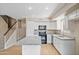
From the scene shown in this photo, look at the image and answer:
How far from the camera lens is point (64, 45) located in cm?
231

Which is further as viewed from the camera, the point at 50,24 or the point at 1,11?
the point at 50,24

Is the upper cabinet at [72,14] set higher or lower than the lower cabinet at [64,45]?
higher

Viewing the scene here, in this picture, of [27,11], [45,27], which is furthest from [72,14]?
[27,11]

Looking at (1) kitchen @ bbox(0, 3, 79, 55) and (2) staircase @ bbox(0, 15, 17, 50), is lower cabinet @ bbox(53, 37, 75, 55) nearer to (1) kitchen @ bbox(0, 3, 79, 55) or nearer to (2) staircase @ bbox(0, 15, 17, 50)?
(1) kitchen @ bbox(0, 3, 79, 55)

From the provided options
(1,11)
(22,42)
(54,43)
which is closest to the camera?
(1,11)

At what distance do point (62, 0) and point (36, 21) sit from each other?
0.76 meters

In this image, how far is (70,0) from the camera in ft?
5.22

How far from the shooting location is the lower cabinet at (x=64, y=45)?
202cm

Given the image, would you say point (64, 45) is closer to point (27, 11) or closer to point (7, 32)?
point (27, 11)

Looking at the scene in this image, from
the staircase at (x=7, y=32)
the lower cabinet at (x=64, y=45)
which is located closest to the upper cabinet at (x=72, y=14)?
the lower cabinet at (x=64, y=45)

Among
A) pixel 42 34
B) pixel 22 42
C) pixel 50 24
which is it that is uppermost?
pixel 50 24

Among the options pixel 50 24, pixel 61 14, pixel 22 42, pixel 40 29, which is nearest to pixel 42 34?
pixel 40 29

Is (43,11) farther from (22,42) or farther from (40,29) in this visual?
(22,42)

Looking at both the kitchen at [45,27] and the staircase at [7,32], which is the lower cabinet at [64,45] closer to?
the kitchen at [45,27]
